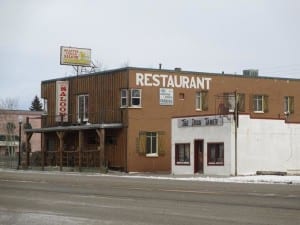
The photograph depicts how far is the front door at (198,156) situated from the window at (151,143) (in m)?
6.20

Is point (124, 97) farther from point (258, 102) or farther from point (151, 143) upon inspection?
point (258, 102)

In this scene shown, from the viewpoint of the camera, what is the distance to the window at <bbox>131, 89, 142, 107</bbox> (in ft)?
169

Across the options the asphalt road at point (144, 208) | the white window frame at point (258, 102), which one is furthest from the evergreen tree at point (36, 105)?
the asphalt road at point (144, 208)

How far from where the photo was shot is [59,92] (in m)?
58.0

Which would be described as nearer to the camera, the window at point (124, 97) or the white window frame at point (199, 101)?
the window at point (124, 97)

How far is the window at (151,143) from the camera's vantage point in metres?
51.8

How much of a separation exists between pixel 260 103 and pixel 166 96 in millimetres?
9385

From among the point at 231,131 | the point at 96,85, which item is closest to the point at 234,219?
the point at 231,131

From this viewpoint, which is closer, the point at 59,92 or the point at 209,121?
the point at 209,121

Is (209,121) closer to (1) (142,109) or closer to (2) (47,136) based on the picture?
(1) (142,109)

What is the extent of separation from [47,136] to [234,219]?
4736cm

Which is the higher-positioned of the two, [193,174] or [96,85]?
[96,85]

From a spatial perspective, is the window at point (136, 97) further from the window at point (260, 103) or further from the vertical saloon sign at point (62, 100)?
the window at point (260, 103)

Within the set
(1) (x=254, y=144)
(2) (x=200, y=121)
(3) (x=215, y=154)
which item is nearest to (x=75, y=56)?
(2) (x=200, y=121)
